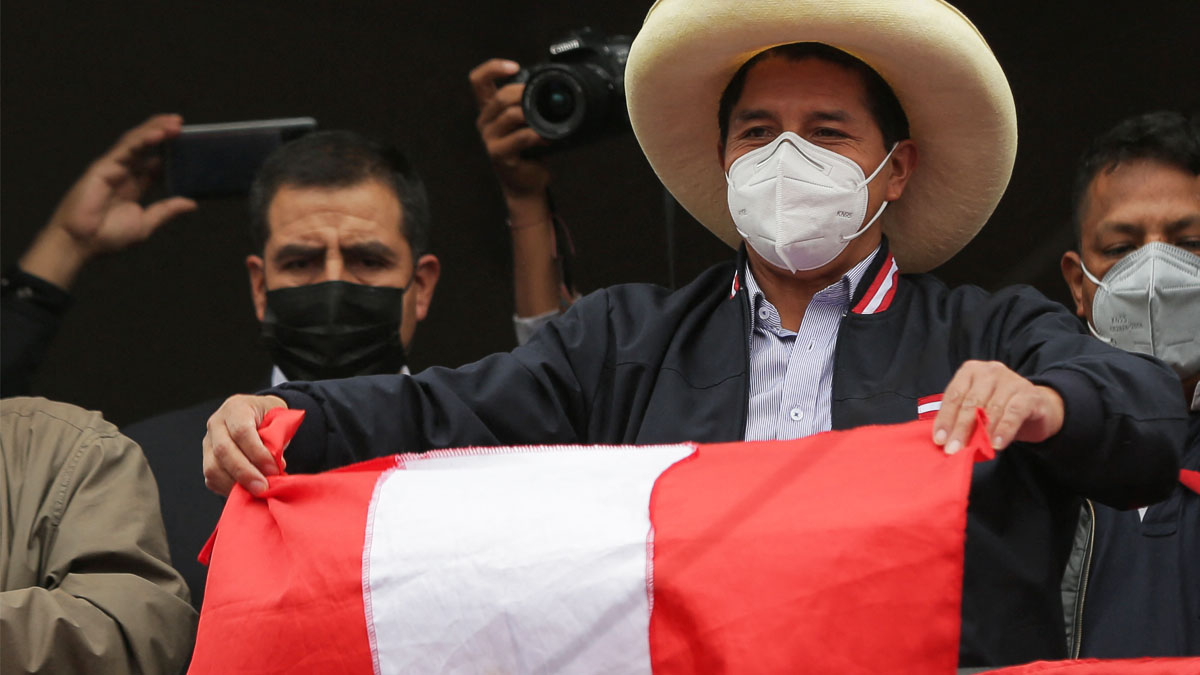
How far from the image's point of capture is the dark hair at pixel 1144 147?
11.7ft

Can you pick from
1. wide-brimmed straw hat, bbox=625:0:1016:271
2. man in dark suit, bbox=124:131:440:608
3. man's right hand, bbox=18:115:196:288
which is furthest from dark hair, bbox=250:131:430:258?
wide-brimmed straw hat, bbox=625:0:1016:271

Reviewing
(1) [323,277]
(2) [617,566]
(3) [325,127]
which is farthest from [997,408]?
(3) [325,127]

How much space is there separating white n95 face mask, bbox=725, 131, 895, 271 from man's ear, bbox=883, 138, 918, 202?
0.50ft

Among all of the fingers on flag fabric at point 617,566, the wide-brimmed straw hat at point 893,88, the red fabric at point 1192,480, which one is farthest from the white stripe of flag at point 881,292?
the red fabric at point 1192,480

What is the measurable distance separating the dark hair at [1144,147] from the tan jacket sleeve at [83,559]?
223 centimetres

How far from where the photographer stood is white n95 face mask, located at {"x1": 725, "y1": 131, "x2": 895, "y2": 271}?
9.21 ft

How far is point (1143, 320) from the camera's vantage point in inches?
132

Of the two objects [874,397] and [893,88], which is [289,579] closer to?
[874,397]

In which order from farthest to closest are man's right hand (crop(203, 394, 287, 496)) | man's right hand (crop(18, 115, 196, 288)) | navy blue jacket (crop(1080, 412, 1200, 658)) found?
man's right hand (crop(18, 115, 196, 288))
navy blue jacket (crop(1080, 412, 1200, 658))
man's right hand (crop(203, 394, 287, 496))

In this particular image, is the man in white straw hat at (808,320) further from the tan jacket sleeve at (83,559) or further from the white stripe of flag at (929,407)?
the tan jacket sleeve at (83,559)

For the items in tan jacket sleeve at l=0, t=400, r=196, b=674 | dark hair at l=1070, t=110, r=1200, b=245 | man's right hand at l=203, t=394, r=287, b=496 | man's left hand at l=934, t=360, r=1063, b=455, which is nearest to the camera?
man's left hand at l=934, t=360, r=1063, b=455

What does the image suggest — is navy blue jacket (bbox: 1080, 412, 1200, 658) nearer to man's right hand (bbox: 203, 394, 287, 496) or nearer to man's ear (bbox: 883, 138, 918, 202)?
man's ear (bbox: 883, 138, 918, 202)

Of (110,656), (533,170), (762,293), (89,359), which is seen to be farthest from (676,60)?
(89,359)

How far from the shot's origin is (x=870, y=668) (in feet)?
6.94
